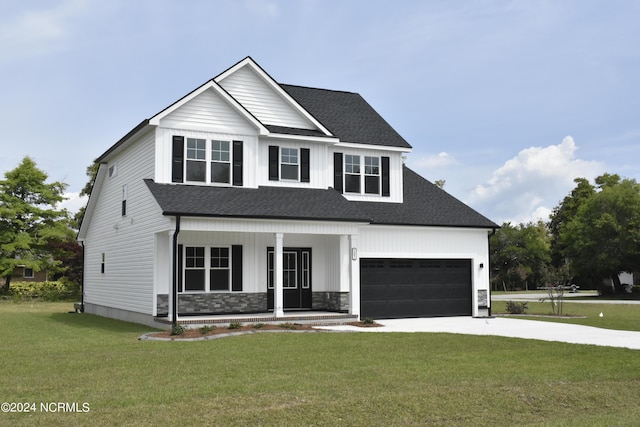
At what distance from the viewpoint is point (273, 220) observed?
69.0 ft

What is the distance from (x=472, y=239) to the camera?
84.9ft

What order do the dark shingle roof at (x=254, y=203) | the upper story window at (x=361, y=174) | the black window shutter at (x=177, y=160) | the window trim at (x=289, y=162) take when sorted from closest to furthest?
the dark shingle roof at (x=254, y=203)
the black window shutter at (x=177, y=160)
the window trim at (x=289, y=162)
the upper story window at (x=361, y=174)

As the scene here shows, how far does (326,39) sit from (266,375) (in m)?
12.7

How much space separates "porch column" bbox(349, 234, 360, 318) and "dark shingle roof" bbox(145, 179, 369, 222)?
90cm

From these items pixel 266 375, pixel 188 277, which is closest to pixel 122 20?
pixel 188 277

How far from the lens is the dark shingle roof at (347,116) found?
25.8 metres

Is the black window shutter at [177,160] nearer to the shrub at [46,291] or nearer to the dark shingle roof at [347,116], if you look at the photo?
the dark shingle roof at [347,116]

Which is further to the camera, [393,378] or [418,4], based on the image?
[418,4]

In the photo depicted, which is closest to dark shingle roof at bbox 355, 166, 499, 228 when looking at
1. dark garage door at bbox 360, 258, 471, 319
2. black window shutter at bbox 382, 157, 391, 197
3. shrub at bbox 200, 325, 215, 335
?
black window shutter at bbox 382, 157, 391, 197

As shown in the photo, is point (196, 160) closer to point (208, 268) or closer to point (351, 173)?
point (208, 268)

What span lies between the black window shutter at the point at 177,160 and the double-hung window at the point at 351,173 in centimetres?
639

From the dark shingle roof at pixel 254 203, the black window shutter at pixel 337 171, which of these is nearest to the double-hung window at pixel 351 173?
the black window shutter at pixel 337 171

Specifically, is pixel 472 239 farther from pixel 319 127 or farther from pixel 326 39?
pixel 326 39

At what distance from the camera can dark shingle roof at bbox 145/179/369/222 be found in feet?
66.3
